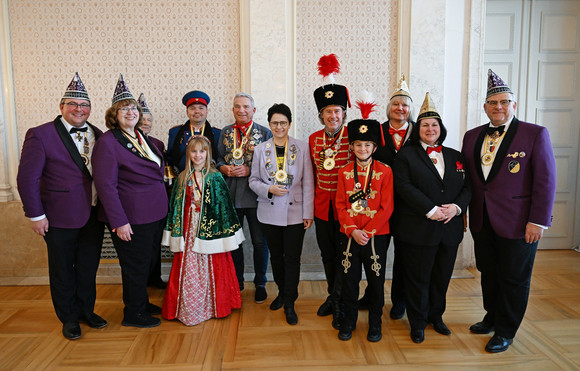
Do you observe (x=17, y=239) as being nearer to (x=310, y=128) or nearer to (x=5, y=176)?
(x=5, y=176)

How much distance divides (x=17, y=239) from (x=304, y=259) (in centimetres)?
308

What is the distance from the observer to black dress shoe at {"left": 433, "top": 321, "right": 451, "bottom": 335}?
275 centimetres

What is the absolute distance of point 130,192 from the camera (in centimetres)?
273

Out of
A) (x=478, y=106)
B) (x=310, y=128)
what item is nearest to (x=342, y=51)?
(x=310, y=128)

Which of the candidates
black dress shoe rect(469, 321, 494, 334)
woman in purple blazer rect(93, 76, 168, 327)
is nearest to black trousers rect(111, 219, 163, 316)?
woman in purple blazer rect(93, 76, 168, 327)

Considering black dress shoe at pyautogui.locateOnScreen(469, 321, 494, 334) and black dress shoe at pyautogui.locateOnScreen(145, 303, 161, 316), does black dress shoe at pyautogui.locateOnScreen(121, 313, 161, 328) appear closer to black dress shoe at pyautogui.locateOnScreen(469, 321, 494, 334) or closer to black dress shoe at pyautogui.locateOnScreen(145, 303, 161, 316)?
black dress shoe at pyautogui.locateOnScreen(145, 303, 161, 316)

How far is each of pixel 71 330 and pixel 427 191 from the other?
8.99 ft

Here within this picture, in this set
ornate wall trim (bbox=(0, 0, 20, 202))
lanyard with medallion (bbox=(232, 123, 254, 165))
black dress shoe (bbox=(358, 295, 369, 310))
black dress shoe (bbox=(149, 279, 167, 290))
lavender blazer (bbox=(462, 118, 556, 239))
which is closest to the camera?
lavender blazer (bbox=(462, 118, 556, 239))

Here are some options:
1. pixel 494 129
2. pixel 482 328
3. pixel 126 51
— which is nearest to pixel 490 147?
pixel 494 129

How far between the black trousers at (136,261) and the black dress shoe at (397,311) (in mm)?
1984

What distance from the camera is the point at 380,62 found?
400cm

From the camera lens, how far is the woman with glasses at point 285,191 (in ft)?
9.64

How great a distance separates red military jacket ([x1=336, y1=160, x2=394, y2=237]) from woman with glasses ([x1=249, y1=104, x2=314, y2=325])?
38 cm

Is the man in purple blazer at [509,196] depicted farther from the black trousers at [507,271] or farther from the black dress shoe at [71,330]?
the black dress shoe at [71,330]
